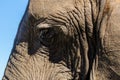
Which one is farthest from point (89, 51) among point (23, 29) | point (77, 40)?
point (23, 29)

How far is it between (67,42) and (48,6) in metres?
0.28

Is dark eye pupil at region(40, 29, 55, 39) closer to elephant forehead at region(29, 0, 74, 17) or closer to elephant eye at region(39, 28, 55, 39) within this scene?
elephant eye at region(39, 28, 55, 39)

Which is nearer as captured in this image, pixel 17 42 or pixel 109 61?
pixel 109 61

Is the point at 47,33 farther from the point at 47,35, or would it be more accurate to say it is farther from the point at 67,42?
the point at 67,42

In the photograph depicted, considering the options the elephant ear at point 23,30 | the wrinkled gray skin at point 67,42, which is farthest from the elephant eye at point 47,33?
the elephant ear at point 23,30

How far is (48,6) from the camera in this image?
4.75m

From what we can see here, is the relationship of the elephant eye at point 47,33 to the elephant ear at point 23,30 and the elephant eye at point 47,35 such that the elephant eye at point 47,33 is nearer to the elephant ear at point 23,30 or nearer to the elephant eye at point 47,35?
the elephant eye at point 47,35

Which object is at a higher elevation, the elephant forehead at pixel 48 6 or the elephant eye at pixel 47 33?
the elephant forehead at pixel 48 6

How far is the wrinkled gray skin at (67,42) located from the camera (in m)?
A: 4.67

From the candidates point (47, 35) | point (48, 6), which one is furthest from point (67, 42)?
point (48, 6)

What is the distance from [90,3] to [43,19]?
33 centimetres

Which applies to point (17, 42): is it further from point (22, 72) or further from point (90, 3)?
point (90, 3)

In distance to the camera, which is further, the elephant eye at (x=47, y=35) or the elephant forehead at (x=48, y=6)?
the elephant eye at (x=47, y=35)

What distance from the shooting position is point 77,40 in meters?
4.82
